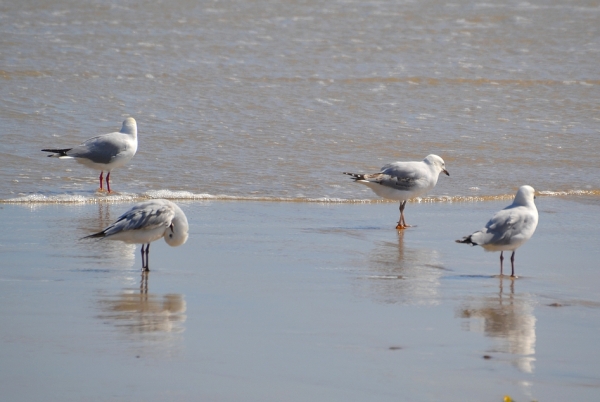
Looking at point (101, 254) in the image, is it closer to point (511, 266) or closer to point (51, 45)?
point (511, 266)

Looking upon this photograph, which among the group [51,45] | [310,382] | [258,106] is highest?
[51,45]

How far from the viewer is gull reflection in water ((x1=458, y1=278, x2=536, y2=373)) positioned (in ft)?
14.1

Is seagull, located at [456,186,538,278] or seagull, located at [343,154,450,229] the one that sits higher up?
seagull, located at [343,154,450,229]

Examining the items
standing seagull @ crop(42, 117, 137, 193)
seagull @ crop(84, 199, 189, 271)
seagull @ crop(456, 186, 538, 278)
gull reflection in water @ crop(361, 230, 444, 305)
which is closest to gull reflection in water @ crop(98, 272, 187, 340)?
seagull @ crop(84, 199, 189, 271)

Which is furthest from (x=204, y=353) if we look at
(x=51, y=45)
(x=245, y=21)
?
(x=245, y=21)

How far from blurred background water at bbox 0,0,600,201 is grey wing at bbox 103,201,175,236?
3032 millimetres

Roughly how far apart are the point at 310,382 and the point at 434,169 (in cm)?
482

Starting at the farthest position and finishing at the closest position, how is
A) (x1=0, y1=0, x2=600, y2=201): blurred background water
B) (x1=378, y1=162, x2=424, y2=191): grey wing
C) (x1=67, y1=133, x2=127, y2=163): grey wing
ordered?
(x1=0, y1=0, x2=600, y2=201): blurred background water
(x1=67, y1=133, x2=127, y2=163): grey wing
(x1=378, y1=162, x2=424, y2=191): grey wing

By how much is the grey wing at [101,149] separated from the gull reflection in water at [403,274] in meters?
3.60

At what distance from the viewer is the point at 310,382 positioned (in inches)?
152

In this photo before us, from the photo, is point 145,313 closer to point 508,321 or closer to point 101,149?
point 508,321

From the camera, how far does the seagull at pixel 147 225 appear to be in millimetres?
5836

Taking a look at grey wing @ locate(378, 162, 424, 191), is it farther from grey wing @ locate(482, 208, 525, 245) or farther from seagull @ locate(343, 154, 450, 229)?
grey wing @ locate(482, 208, 525, 245)

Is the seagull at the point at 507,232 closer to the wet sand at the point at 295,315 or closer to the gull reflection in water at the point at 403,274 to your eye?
the wet sand at the point at 295,315
